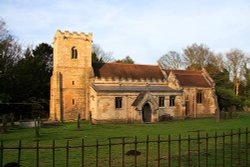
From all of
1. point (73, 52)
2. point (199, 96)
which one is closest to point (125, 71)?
point (73, 52)

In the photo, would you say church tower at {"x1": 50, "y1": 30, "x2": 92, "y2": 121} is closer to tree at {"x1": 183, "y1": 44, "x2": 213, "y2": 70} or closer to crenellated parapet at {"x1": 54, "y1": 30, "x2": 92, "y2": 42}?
crenellated parapet at {"x1": 54, "y1": 30, "x2": 92, "y2": 42}

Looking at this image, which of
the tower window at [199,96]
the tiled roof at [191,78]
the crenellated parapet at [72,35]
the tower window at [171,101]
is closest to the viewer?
the crenellated parapet at [72,35]

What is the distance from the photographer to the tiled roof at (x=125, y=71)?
36.8m

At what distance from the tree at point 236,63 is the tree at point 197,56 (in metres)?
4.03

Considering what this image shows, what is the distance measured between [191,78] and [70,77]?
727 inches

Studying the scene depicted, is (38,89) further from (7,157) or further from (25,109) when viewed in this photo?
(7,157)

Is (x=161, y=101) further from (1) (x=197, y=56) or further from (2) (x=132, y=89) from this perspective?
(1) (x=197, y=56)

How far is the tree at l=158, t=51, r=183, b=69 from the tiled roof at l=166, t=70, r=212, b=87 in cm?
1485

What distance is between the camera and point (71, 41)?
3672 cm

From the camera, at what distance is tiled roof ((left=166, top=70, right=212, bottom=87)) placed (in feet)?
132

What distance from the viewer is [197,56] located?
55719mm

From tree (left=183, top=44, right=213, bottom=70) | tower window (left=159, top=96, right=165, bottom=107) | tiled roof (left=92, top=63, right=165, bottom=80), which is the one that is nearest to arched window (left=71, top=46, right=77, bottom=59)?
tiled roof (left=92, top=63, right=165, bottom=80)

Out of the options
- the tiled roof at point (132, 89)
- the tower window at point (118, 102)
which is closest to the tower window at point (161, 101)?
the tiled roof at point (132, 89)

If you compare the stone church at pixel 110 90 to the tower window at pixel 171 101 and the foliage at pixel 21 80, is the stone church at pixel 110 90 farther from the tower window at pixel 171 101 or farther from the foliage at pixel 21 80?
the foliage at pixel 21 80
